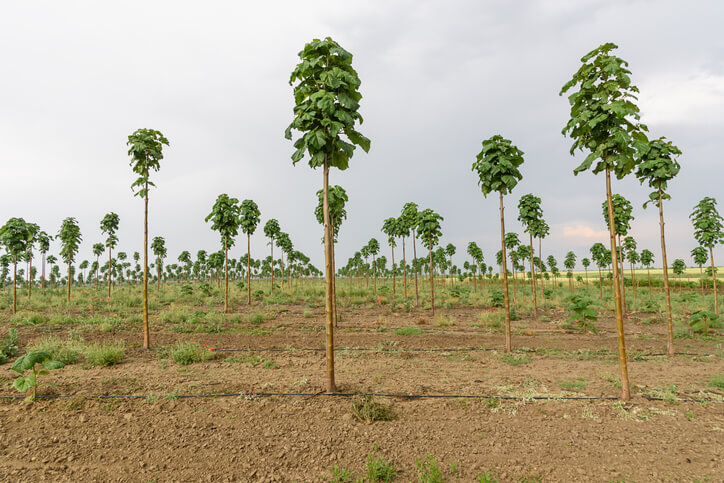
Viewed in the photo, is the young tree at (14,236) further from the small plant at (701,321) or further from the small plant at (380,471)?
the small plant at (701,321)

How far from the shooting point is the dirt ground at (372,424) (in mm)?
4859

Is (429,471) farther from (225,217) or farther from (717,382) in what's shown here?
(225,217)

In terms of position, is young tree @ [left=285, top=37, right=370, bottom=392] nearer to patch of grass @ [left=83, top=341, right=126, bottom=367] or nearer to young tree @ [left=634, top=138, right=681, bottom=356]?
patch of grass @ [left=83, top=341, right=126, bottom=367]

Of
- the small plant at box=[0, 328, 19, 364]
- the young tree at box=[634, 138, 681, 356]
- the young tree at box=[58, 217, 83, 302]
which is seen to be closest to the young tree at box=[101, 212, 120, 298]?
the young tree at box=[58, 217, 83, 302]

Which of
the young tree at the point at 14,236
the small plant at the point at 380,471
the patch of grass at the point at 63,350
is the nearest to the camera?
the small plant at the point at 380,471

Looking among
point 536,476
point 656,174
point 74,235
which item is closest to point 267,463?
point 536,476

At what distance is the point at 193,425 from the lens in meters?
6.08

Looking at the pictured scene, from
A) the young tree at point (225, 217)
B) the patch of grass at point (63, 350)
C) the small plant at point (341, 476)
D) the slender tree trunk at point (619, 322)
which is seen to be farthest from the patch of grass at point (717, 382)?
the young tree at point (225, 217)

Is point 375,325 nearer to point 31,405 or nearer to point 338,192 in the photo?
point 338,192

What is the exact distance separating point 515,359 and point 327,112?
31.8ft

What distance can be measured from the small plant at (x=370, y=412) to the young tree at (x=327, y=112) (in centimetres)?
110

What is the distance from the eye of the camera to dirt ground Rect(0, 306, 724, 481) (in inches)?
191

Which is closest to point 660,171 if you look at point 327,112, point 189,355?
point 327,112

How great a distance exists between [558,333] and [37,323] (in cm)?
2847
